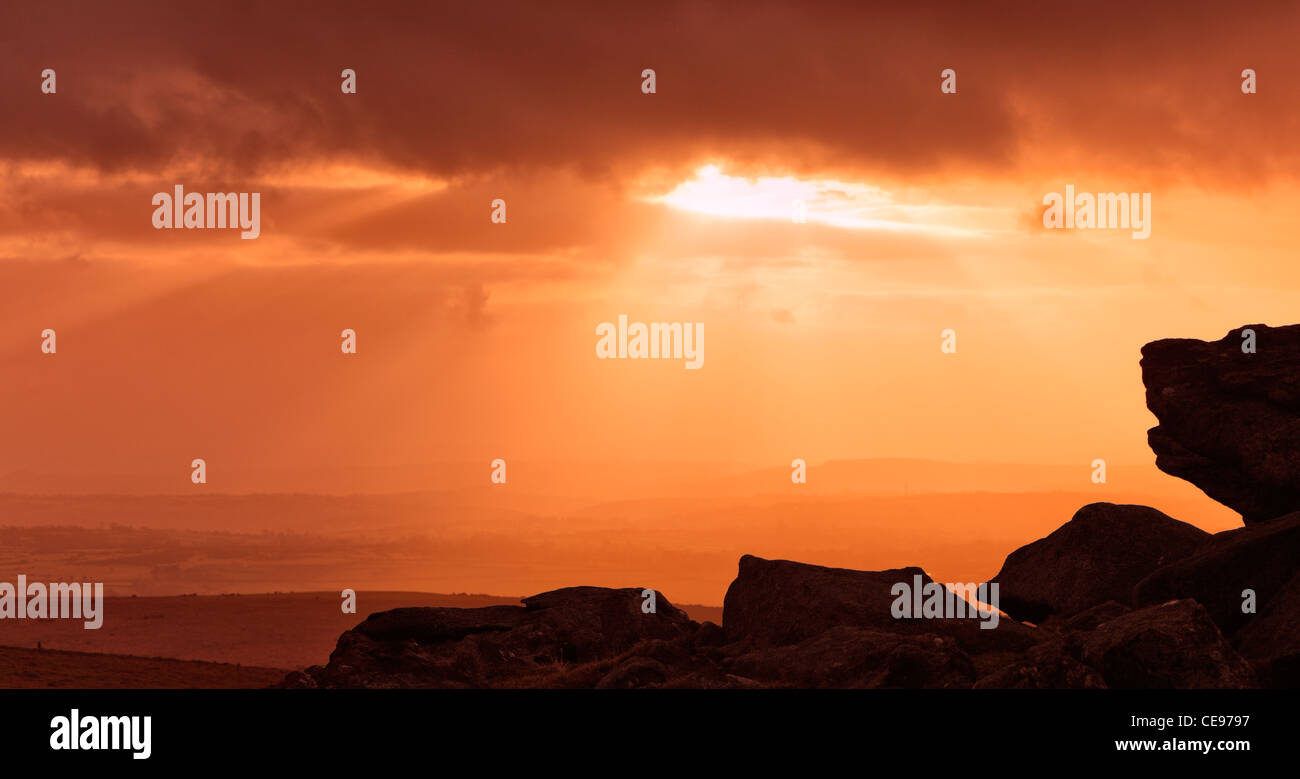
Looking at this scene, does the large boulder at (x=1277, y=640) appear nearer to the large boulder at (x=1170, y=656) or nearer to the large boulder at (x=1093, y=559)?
the large boulder at (x=1170, y=656)

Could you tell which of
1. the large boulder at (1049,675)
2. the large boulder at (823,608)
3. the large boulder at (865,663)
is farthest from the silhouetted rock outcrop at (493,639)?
the large boulder at (1049,675)

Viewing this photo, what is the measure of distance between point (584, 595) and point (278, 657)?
57.6 m

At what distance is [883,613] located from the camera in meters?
29.7

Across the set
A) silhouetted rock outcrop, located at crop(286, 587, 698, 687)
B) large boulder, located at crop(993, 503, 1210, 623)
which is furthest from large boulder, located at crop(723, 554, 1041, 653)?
large boulder, located at crop(993, 503, 1210, 623)

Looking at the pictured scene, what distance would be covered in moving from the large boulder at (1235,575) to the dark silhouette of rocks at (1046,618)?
4 centimetres

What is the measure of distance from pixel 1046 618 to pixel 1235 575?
6.06 m

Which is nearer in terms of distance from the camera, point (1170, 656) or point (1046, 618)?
point (1170, 656)

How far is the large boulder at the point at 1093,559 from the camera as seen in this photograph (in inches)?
1284

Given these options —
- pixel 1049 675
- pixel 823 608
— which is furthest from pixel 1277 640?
pixel 823 608

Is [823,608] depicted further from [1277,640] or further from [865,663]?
[1277,640]

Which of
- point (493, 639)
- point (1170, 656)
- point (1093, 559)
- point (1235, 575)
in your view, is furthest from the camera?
point (1093, 559)

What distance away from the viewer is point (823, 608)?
29766 millimetres
